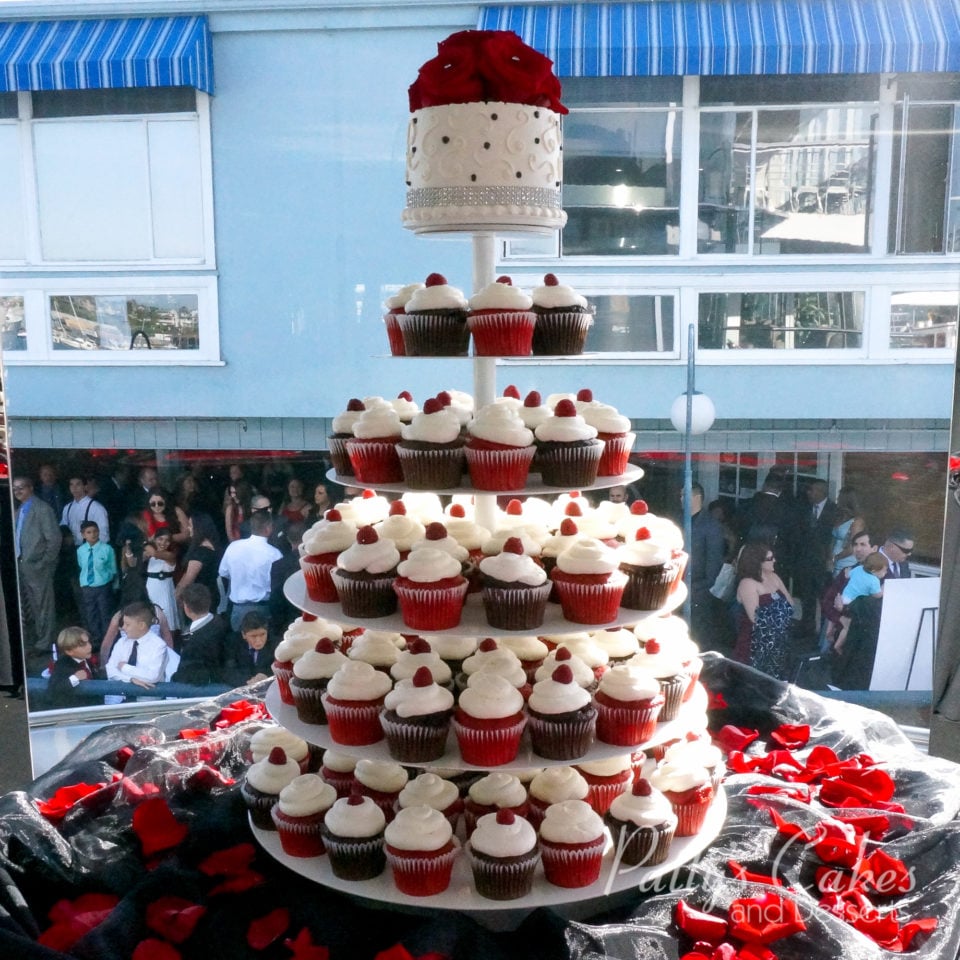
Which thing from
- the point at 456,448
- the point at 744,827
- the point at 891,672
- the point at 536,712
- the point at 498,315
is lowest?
the point at 891,672

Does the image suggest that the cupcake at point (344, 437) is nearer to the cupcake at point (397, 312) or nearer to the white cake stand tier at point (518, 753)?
the cupcake at point (397, 312)

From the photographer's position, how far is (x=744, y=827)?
93.4 inches

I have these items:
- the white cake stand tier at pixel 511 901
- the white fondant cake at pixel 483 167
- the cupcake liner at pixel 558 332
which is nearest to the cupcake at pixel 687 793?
the white cake stand tier at pixel 511 901

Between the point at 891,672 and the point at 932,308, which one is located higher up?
the point at 932,308

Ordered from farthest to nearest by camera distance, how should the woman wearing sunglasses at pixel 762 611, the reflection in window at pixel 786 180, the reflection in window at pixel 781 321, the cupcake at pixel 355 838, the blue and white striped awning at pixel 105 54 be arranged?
the woman wearing sunglasses at pixel 762 611 < the reflection in window at pixel 781 321 < the reflection in window at pixel 786 180 < the blue and white striped awning at pixel 105 54 < the cupcake at pixel 355 838

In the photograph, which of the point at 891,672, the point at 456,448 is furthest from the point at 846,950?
the point at 891,672

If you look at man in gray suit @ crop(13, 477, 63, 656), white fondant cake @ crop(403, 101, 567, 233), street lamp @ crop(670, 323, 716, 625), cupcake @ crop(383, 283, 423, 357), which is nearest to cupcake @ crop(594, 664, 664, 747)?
cupcake @ crop(383, 283, 423, 357)

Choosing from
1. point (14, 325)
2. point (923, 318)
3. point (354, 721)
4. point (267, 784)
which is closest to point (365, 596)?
point (354, 721)

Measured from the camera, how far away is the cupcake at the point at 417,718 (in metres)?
1.95

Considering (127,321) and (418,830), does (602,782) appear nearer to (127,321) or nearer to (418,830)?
(418,830)

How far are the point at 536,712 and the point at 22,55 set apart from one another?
332cm

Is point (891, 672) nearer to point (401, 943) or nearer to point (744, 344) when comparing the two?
point (744, 344)

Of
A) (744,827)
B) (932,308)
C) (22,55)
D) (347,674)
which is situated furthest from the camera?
(932,308)

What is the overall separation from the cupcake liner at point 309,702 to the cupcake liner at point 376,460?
0.48 m
